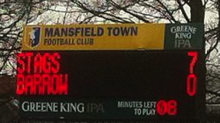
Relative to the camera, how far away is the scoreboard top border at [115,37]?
9.31m

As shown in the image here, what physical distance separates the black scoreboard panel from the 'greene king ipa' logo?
0.58 feet

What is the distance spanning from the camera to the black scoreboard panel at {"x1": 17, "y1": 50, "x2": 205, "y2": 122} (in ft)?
30.0

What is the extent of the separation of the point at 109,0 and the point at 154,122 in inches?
234

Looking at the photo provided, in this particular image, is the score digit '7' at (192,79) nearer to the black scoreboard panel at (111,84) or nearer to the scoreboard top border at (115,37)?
the black scoreboard panel at (111,84)

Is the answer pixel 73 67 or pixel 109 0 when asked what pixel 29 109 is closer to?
pixel 73 67

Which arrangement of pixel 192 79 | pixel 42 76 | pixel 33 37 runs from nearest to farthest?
pixel 192 79 → pixel 42 76 → pixel 33 37

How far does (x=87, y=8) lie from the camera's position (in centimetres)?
1498

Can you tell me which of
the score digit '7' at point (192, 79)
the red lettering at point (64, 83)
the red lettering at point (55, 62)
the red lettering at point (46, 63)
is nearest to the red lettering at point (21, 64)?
the red lettering at point (46, 63)

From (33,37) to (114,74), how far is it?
142cm

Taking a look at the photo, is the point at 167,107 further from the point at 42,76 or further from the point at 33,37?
the point at 33,37

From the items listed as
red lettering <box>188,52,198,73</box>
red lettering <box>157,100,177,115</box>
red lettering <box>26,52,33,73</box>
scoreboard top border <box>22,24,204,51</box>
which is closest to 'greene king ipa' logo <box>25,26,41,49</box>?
scoreboard top border <box>22,24,204,51</box>

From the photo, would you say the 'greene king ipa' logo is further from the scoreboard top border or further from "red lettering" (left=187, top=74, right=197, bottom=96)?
"red lettering" (left=187, top=74, right=197, bottom=96)

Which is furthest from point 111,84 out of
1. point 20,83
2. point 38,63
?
point 20,83

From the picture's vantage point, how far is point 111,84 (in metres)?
9.42
